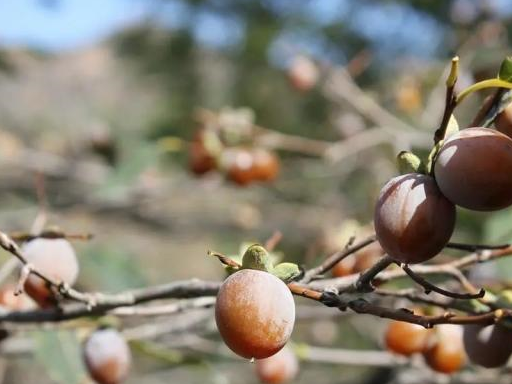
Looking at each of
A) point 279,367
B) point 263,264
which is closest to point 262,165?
point 279,367

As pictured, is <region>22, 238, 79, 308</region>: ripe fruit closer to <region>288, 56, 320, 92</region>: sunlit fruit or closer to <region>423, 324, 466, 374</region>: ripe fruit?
<region>423, 324, 466, 374</region>: ripe fruit

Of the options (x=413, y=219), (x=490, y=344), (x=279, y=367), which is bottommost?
(x=279, y=367)

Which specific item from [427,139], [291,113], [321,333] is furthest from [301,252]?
[291,113]

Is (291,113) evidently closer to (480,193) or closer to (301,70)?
(301,70)

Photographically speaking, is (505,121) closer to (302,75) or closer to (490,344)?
(490,344)

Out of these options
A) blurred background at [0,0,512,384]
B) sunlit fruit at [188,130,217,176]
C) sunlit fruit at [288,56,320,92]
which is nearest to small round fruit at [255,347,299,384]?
blurred background at [0,0,512,384]
